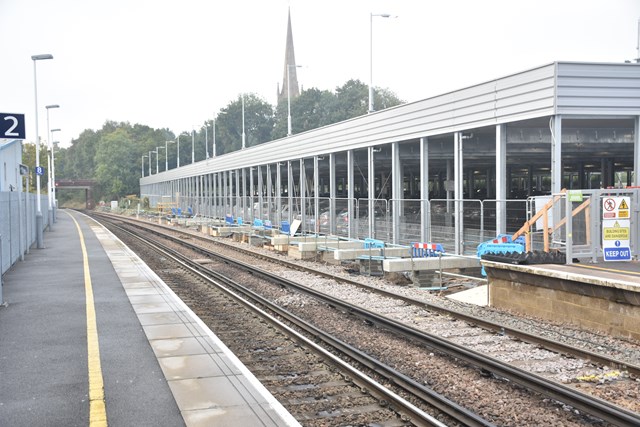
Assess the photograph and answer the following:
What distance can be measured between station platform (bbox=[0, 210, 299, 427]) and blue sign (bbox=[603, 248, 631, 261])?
30.1ft

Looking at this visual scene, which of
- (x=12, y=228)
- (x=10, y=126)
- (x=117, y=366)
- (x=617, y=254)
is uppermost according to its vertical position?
(x=10, y=126)

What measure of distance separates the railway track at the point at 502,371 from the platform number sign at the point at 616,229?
442cm

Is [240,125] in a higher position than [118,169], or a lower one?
higher

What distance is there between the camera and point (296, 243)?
27.7 metres

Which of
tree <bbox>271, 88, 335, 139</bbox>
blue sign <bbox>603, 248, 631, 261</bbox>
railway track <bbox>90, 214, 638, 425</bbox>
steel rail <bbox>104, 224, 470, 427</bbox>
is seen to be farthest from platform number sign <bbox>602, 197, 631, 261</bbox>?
tree <bbox>271, 88, 335, 139</bbox>

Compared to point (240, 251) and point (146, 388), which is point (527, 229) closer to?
point (146, 388)

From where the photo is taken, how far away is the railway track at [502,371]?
22.3 feet

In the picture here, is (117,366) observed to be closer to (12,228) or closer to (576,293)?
(576,293)

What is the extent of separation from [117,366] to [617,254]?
36.3ft

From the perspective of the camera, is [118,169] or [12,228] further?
[118,169]

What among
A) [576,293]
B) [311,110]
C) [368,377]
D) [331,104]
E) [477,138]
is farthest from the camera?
[311,110]

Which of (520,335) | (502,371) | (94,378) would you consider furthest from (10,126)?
(520,335)

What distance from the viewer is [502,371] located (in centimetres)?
848

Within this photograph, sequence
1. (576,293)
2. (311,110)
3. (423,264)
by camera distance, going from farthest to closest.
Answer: (311,110), (423,264), (576,293)
